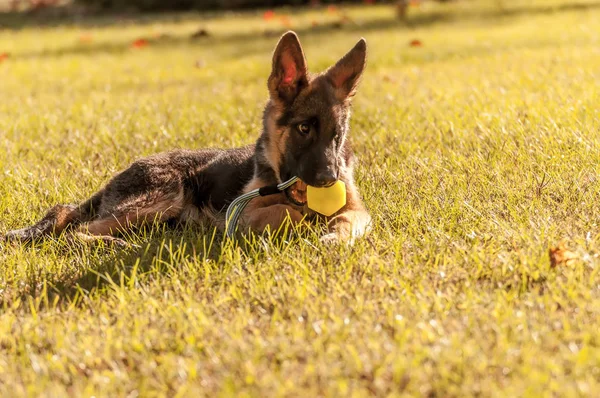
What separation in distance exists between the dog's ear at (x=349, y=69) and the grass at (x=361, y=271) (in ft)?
2.83

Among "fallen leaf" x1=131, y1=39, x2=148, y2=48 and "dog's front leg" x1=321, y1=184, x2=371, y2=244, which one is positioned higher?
"dog's front leg" x1=321, y1=184, x2=371, y2=244

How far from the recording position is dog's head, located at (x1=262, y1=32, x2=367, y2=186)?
184 inches

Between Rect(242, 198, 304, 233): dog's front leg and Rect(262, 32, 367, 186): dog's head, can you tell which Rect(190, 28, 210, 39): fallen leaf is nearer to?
Rect(262, 32, 367, 186): dog's head

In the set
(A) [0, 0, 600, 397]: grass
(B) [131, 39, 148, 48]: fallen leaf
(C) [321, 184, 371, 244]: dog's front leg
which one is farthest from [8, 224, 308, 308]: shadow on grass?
(B) [131, 39, 148, 48]: fallen leaf

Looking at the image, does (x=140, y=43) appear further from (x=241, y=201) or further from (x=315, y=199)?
(x=315, y=199)

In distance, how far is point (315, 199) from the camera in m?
4.86

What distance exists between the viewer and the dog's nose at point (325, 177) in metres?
4.53

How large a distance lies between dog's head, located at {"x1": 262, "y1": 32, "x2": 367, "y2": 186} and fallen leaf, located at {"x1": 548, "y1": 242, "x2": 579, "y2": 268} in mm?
1302

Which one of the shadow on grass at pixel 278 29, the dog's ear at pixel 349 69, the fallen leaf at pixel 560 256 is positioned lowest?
the shadow on grass at pixel 278 29

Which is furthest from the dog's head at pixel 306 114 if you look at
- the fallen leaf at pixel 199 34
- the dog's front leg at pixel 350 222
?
the fallen leaf at pixel 199 34

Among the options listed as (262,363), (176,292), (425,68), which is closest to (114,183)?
(176,292)

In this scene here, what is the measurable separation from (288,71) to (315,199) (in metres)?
0.84

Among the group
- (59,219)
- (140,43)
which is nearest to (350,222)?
(59,219)

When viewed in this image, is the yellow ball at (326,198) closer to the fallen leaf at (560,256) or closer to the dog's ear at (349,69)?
the dog's ear at (349,69)
